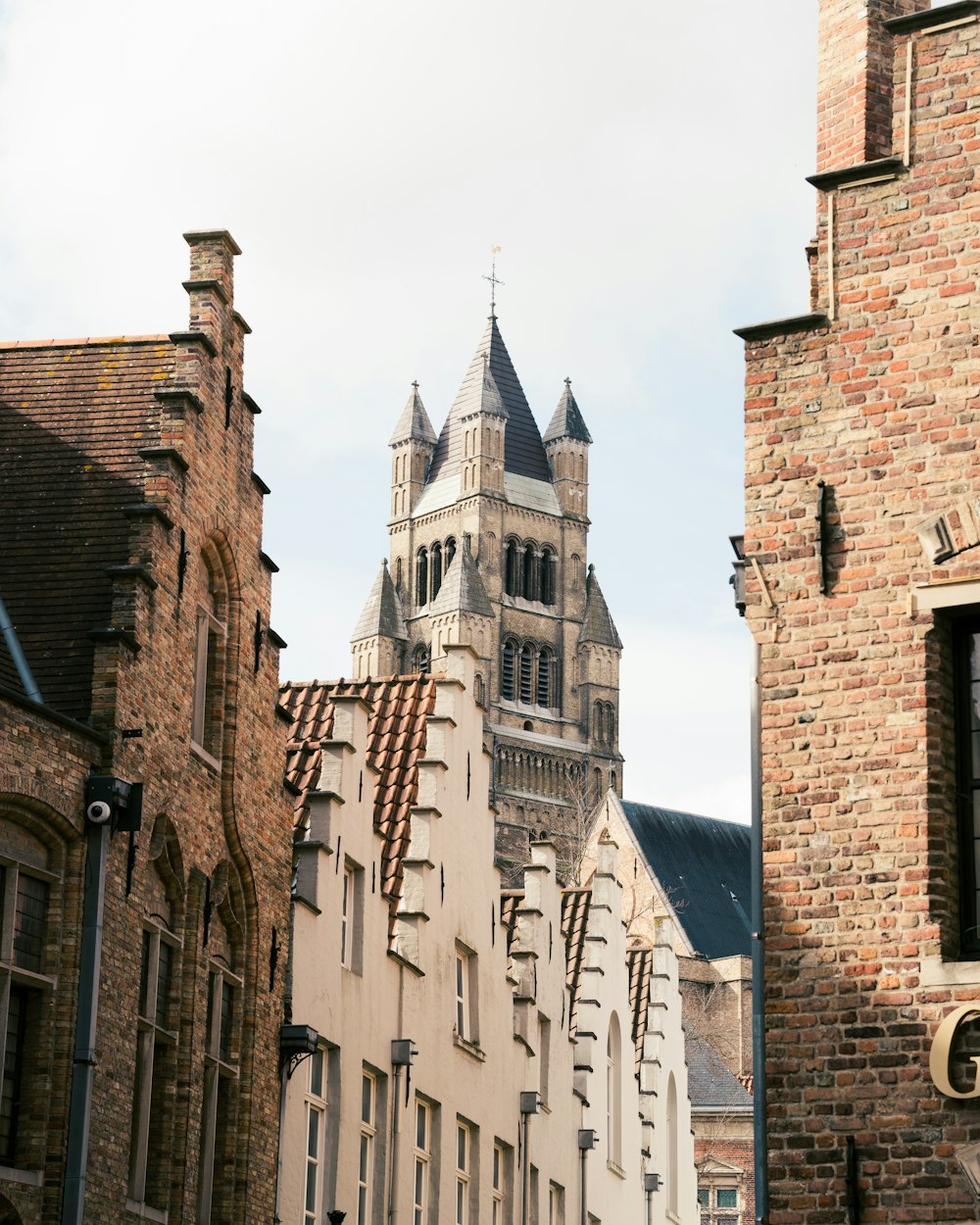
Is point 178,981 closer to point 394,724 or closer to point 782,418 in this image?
point 782,418

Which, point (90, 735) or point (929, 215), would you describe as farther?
point (90, 735)

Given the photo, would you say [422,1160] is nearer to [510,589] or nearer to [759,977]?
[759,977]

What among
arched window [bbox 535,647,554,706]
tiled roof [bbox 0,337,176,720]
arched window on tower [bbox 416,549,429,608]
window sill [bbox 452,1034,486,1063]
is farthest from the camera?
arched window on tower [bbox 416,549,429,608]

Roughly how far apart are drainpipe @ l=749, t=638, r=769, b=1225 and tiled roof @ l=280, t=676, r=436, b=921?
9.53 meters

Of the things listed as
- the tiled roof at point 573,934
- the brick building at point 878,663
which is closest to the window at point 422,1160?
the tiled roof at point 573,934

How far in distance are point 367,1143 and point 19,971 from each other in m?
7.39

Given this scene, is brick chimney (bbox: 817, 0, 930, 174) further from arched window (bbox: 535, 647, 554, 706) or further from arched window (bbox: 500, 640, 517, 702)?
arched window (bbox: 535, 647, 554, 706)

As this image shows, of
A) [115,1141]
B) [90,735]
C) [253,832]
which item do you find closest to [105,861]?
[90,735]

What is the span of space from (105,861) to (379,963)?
658 cm

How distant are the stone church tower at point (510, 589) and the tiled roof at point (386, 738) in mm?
106762

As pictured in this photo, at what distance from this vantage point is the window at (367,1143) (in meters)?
21.5

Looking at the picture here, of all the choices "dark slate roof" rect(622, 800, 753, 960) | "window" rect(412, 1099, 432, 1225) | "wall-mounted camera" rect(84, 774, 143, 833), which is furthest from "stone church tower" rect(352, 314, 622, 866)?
"wall-mounted camera" rect(84, 774, 143, 833)

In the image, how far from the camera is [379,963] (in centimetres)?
2208

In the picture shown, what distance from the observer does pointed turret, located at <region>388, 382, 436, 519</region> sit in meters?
149
